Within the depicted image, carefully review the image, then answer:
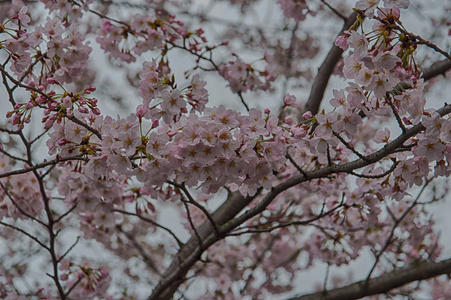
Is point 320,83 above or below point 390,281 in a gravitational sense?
above

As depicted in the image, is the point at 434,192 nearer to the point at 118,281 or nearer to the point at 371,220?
the point at 371,220

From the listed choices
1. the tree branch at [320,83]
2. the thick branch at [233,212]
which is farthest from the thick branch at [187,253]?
the tree branch at [320,83]

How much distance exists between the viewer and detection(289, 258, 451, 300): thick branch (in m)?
2.94

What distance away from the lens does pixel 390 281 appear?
119 inches

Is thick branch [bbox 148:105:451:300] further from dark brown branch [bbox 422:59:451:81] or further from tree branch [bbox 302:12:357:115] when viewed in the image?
dark brown branch [bbox 422:59:451:81]

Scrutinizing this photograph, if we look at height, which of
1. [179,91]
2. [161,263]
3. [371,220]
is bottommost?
[371,220]

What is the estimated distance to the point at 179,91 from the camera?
7.15ft

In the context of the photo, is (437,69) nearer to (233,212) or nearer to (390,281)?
(390,281)

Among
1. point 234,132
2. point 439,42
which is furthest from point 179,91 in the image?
point 439,42

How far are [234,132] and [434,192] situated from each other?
2.26 meters

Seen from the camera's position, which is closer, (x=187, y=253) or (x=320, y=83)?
(x=187, y=253)

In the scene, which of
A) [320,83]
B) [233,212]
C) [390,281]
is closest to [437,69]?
[320,83]

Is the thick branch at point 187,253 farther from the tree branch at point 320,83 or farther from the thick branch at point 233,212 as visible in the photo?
the tree branch at point 320,83

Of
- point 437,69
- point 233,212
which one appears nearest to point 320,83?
point 437,69
